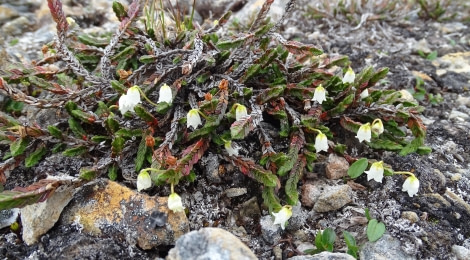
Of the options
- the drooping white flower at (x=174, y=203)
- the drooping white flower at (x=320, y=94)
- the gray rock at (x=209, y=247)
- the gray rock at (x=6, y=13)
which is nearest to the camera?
the gray rock at (x=209, y=247)

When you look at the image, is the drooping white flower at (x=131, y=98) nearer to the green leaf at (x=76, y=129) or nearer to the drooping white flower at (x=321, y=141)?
the green leaf at (x=76, y=129)

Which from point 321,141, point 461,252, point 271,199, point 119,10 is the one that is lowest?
point 461,252

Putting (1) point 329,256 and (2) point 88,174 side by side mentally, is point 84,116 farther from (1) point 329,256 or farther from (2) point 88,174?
(1) point 329,256

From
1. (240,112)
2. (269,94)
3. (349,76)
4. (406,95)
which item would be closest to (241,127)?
(240,112)

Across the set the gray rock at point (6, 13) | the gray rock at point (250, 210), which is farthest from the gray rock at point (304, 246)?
the gray rock at point (6, 13)

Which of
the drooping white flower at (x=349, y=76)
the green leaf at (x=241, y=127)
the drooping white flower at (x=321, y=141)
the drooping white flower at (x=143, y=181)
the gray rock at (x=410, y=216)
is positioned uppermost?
the green leaf at (x=241, y=127)

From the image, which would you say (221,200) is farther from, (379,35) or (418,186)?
(379,35)

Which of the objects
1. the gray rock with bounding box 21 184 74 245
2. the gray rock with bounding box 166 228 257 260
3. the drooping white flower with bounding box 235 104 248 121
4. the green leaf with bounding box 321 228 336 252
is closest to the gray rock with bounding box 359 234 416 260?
the green leaf with bounding box 321 228 336 252
